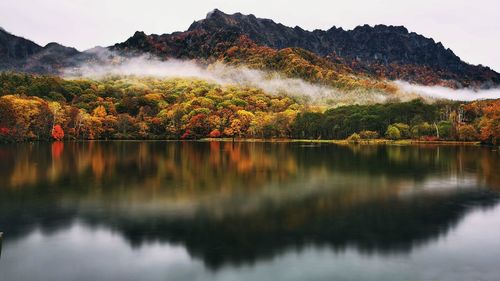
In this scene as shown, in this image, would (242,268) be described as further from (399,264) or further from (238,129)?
(238,129)

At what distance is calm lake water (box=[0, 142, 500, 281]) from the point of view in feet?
44.8

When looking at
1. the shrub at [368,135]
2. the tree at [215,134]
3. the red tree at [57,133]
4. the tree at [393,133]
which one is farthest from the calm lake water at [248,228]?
the tree at [215,134]

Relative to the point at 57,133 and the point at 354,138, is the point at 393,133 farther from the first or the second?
the point at 57,133

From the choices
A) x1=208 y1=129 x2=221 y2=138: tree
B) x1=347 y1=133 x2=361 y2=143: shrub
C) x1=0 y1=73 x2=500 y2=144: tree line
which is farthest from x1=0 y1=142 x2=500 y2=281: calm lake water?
x1=208 y1=129 x2=221 y2=138: tree

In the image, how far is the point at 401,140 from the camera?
332 ft

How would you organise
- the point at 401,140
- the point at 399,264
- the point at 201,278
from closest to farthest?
the point at 201,278 → the point at 399,264 → the point at 401,140

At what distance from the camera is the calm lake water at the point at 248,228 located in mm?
13664

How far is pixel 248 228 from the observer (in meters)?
18.1

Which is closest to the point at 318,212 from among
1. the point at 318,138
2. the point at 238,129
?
the point at 318,138

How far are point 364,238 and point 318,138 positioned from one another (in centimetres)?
9800

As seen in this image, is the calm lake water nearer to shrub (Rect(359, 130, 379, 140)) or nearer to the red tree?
shrub (Rect(359, 130, 379, 140))

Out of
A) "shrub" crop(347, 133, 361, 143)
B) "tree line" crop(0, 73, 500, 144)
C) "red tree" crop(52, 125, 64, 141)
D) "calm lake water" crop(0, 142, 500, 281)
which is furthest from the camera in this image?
"red tree" crop(52, 125, 64, 141)

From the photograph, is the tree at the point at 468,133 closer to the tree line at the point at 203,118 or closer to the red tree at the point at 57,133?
the tree line at the point at 203,118

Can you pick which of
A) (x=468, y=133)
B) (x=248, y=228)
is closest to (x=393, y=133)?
(x=468, y=133)
